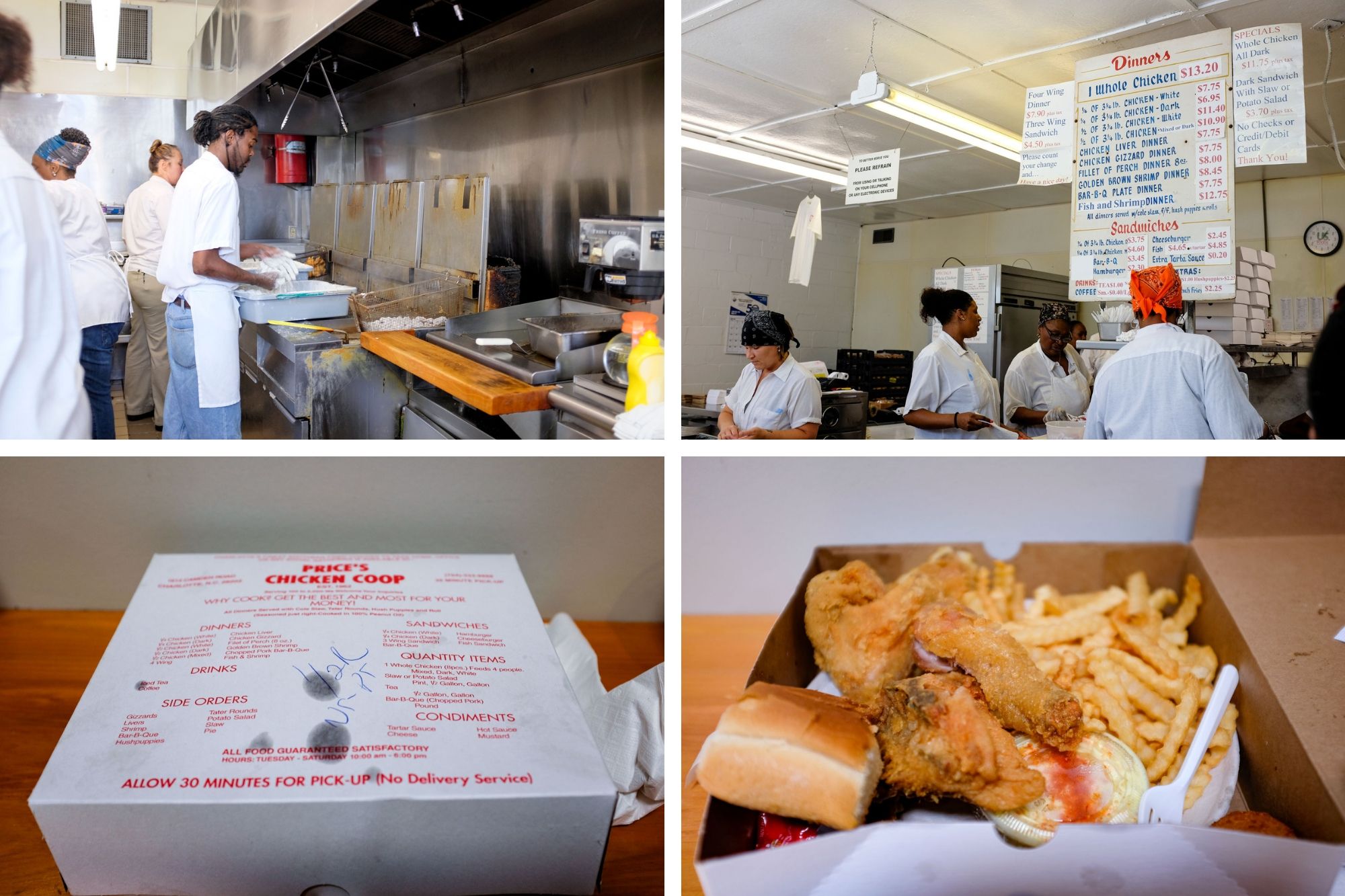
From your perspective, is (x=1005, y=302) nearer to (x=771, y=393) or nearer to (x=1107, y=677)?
(x=771, y=393)

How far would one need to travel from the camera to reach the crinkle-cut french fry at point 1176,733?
0.85m

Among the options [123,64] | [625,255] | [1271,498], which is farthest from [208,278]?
[1271,498]

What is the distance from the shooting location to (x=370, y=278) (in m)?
1.13

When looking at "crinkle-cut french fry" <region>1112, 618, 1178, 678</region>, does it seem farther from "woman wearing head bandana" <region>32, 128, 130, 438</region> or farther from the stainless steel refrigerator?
"woman wearing head bandana" <region>32, 128, 130, 438</region>

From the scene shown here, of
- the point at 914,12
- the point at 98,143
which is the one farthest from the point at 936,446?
the point at 98,143

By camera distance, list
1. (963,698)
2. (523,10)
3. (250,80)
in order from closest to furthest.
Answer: (963,698)
(250,80)
(523,10)

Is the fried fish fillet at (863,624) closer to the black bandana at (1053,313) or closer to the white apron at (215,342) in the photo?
the black bandana at (1053,313)

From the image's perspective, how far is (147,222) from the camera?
98 centimetres

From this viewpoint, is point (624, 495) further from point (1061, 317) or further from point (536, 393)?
point (1061, 317)

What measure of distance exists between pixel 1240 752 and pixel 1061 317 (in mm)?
582

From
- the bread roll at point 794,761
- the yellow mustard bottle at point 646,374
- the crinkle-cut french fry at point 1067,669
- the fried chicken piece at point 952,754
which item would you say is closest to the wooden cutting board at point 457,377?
the yellow mustard bottle at point 646,374

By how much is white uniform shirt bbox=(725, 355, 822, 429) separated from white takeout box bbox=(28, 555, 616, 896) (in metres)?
0.41

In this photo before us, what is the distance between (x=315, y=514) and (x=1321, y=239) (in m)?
1.45

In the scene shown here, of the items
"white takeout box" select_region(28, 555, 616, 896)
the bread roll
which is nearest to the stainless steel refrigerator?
the bread roll
